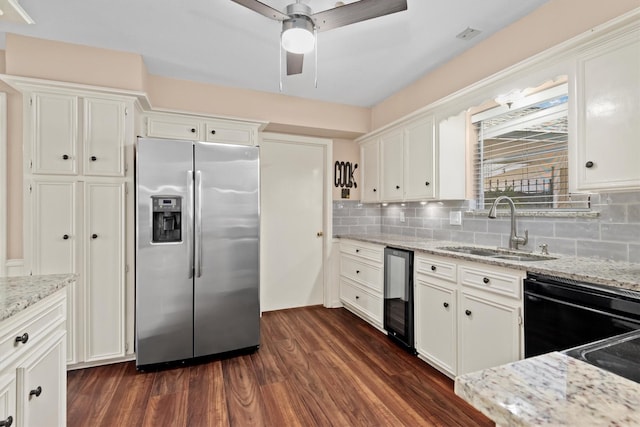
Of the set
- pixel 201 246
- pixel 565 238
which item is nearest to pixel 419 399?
pixel 565 238

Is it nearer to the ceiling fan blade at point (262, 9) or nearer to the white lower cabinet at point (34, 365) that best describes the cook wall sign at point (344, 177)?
the ceiling fan blade at point (262, 9)

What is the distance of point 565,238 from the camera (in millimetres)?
2088

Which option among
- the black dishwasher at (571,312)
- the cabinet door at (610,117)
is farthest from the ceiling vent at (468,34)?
the black dishwasher at (571,312)

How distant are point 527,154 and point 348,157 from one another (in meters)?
2.18

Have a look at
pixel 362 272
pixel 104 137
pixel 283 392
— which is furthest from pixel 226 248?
pixel 362 272

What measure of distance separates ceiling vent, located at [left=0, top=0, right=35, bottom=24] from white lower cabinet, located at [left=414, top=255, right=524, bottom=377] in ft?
8.28

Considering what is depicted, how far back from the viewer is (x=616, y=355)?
0.64 m

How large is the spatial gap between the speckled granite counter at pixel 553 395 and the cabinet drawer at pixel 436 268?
1701 millimetres

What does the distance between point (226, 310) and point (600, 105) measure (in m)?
2.86

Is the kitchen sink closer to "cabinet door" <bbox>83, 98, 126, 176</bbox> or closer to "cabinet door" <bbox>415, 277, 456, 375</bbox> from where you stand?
"cabinet door" <bbox>415, 277, 456, 375</bbox>

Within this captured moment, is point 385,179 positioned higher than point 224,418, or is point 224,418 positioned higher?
point 385,179

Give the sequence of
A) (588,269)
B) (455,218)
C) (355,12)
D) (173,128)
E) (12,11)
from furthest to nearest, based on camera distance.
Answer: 1. (173,128)
2. (455,218)
3. (355,12)
4. (588,269)
5. (12,11)

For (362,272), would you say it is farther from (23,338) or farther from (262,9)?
(23,338)

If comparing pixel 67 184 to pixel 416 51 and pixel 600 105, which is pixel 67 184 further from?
pixel 600 105
